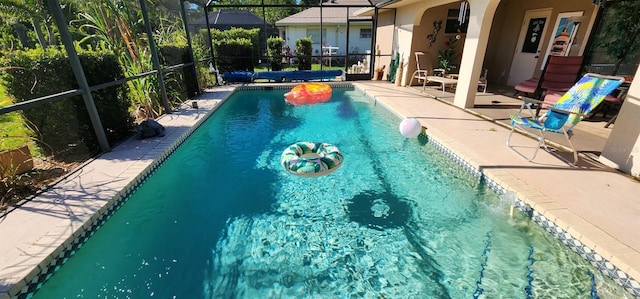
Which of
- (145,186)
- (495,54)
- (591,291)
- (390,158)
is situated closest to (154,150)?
(145,186)

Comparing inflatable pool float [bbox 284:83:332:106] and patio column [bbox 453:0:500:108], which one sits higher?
patio column [bbox 453:0:500:108]

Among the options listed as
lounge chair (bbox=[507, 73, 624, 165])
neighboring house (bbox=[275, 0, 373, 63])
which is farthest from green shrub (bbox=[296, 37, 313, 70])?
lounge chair (bbox=[507, 73, 624, 165])

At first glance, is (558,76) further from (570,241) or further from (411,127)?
(570,241)

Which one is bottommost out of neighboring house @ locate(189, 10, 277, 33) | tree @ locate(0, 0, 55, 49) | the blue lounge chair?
the blue lounge chair

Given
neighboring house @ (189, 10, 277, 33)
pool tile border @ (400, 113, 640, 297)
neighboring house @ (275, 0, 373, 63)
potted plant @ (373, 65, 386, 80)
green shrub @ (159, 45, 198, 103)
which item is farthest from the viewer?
neighboring house @ (275, 0, 373, 63)

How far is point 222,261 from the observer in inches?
107

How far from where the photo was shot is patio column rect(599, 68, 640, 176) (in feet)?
10.5

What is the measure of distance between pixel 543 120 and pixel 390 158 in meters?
2.20

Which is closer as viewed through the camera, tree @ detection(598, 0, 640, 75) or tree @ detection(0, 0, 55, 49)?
tree @ detection(598, 0, 640, 75)

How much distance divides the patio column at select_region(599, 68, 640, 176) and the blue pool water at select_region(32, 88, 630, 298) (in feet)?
5.08

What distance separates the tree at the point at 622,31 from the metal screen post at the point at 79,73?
9510 millimetres

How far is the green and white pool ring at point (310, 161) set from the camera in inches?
Answer: 141

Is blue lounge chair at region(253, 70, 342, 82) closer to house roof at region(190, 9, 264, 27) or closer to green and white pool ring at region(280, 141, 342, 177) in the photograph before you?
green and white pool ring at region(280, 141, 342, 177)

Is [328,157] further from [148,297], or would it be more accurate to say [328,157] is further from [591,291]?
[591,291]
